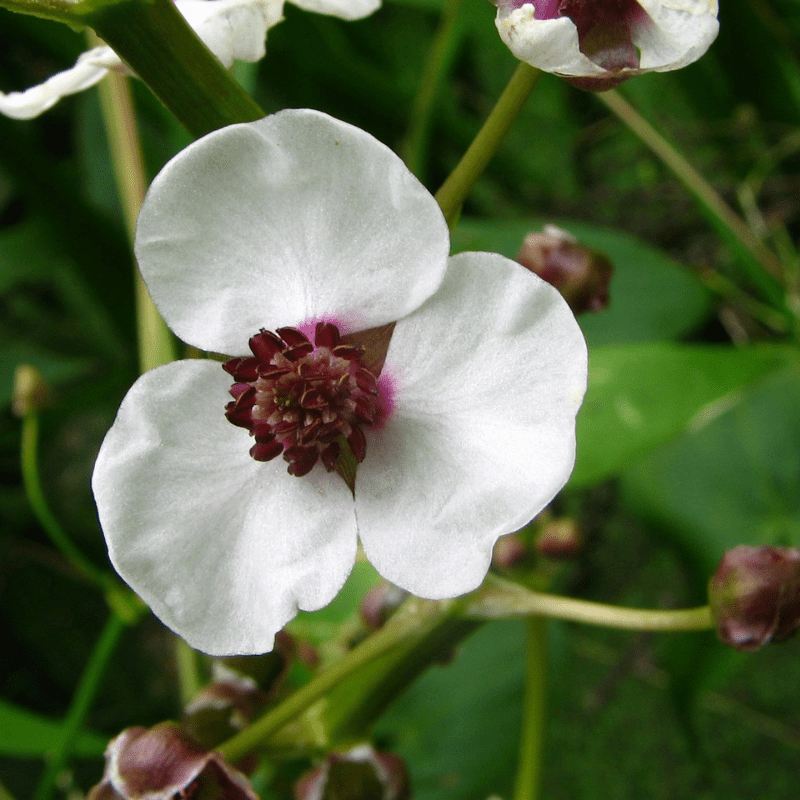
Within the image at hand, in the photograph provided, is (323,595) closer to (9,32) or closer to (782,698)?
(782,698)

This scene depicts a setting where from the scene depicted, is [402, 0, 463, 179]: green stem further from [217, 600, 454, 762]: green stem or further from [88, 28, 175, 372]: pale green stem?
[217, 600, 454, 762]: green stem

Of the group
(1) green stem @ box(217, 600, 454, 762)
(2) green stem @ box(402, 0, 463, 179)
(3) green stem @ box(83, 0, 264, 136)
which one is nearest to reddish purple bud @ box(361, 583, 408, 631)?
(1) green stem @ box(217, 600, 454, 762)

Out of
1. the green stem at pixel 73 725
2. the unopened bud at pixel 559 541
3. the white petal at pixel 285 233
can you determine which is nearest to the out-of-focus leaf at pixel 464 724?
the unopened bud at pixel 559 541

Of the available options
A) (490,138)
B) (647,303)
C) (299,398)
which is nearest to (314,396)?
(299,398)

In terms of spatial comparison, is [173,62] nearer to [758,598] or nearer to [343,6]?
[343,6]

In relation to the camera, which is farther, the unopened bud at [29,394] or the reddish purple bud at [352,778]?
the unopened bud at [29,394]

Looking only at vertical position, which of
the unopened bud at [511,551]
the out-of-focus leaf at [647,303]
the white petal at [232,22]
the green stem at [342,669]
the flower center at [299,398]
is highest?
the white petal at [232,22]

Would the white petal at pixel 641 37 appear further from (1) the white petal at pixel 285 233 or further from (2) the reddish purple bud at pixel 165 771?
(2) the reddish purple bud at pixel 165 771
